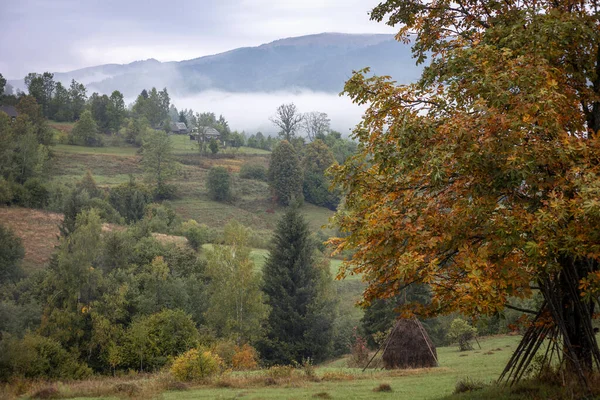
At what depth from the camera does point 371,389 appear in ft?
48.0

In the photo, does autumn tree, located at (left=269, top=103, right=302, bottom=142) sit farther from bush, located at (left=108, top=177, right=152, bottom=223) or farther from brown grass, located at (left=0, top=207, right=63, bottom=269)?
brown grass, located at (left=0, top=207, right=63, bottom=269)

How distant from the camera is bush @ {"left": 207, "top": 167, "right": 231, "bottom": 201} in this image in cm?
9050

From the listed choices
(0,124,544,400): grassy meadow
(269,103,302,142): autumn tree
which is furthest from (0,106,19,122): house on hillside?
(269,103,302,142): autumn tree

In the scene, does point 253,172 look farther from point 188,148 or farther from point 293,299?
point 293,299

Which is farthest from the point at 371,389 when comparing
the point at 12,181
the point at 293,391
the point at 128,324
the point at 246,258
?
the point at 12,181

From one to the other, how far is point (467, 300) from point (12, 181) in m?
79.0

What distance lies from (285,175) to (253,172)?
10.5 meters

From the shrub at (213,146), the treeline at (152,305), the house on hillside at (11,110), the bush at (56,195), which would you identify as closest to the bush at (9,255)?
the treeline at (152,305)

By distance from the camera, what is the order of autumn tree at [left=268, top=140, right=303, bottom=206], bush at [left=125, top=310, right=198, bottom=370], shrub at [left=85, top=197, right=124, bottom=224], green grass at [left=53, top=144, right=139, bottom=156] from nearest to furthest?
bush at [left=125, top=310, right=198, bottom=370]
shrub at [left=85, top=197, right=124, bottom=224]
autumn tree at [left=268, top=140, right=303, bottom=206]
green grass at [left=53, top=144, right=139, bottom=156]

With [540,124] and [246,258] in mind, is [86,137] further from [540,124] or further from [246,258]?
[540,124]

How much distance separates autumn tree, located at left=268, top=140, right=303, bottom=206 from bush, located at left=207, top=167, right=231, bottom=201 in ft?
29.1

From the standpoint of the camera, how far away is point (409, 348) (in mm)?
24359

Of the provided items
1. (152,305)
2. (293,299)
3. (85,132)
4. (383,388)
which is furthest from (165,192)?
(383,388)

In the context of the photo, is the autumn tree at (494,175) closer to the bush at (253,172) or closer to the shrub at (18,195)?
the shrub at (18,195)
